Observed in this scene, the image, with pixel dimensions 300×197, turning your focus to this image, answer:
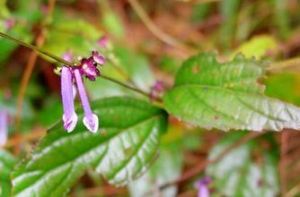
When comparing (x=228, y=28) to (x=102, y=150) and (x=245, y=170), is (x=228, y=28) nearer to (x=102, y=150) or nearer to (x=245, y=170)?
(x=245, y=170)

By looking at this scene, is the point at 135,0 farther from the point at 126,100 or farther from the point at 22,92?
the point at 126,100

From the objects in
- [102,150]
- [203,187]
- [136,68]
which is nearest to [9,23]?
[136,68]

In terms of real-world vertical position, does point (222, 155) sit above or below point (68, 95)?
below

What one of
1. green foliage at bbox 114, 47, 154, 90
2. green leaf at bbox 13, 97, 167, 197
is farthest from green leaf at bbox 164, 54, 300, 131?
green foliage at bbox 114, 47, 154, 90

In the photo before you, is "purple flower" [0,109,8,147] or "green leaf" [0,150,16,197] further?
"purple flower" [0,109,8,147]

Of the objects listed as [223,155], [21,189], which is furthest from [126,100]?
[223,155]

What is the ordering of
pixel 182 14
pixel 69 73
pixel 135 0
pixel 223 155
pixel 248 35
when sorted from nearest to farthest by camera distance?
pixel 69 73, pixel 223 155, pixel 135 0, pixel 248 35, pixel 182 14

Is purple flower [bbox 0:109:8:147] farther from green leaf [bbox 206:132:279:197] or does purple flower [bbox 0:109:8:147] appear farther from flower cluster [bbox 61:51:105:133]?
flower cluster [bbox 61:51:105:133]
